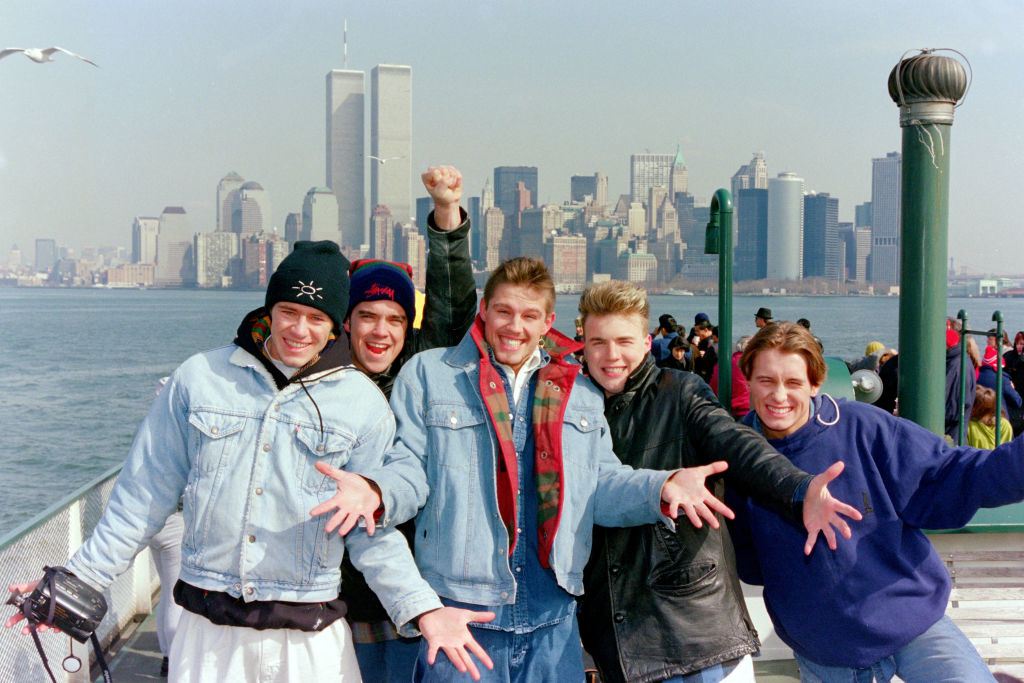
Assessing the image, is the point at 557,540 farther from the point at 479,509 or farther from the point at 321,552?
the point at 321,552

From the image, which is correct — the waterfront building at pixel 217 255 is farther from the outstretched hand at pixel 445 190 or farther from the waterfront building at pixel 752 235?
the outstretched hand at pixel 445 190

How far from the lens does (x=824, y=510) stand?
2.63 m

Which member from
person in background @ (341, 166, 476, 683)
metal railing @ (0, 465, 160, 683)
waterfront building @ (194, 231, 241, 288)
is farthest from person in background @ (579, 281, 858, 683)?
waterfront building @ (194, 231, 241, 288)

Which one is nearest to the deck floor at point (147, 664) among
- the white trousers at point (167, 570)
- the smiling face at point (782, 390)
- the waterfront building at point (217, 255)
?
the white trousers at point (167, 570)

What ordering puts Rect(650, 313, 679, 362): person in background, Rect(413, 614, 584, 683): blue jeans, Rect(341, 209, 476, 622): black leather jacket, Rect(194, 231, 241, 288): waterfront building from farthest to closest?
Rect(194, 231, 241, 288): waterfront building → Rect(650, 313, 679, 362): person in background → Rect(341, 209, 476, 622): black leather jacket → Rect(413, 614, 584, 683): blue jeans

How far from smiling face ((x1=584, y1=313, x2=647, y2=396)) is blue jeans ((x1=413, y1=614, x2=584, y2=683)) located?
73 cm

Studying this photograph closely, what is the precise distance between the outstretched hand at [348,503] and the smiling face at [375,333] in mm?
681

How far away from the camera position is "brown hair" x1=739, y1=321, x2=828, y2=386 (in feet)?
9.58

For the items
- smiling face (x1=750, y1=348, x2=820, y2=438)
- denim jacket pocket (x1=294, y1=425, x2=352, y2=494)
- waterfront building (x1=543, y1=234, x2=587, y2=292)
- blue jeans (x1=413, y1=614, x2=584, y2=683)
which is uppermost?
waterfront building (x1=543, y1=234, x2=587, y2=292)

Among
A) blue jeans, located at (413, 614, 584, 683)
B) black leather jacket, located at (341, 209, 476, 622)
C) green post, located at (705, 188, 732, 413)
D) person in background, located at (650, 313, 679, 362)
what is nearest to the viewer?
blue jeans, located at (413, 614, 584, 683)

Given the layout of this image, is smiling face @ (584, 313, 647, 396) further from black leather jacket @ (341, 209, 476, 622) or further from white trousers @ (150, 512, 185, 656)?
white trousers @ (150, 512, 185, 656)

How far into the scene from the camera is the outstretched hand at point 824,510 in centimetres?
262

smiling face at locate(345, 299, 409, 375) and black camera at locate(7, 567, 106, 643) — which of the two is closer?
black camera at locate(7, 567, 106, 643)

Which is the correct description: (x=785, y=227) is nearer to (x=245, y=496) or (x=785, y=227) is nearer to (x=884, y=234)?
(x=884, y=234)
